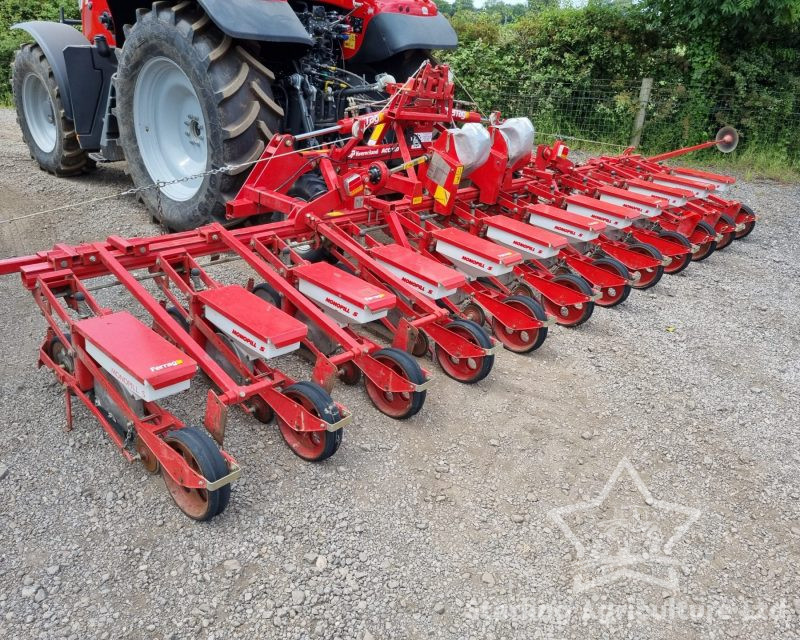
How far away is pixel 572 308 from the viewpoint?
3.42 m

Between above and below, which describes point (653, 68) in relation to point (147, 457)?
above

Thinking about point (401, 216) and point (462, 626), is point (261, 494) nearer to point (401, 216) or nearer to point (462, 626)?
point (462, 626)

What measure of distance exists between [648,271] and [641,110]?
5375 mm

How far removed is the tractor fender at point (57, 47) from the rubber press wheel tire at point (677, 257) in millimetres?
4725

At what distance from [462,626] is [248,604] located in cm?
59

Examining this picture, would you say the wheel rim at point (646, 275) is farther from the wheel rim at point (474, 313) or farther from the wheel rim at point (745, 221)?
the wheel rim at point (745, 221)

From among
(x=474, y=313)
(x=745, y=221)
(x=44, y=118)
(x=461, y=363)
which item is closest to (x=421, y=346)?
(x=461, y=363)


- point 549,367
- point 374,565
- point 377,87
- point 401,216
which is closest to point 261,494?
point 374,565

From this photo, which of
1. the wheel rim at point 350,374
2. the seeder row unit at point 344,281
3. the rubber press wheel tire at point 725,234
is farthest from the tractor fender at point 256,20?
the rubber press wheel tire at point 725,234

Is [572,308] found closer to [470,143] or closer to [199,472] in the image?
[470,143]

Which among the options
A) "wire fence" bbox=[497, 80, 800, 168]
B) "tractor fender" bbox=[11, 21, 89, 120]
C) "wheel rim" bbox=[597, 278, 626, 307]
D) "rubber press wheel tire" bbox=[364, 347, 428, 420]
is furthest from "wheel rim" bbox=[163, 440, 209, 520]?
"wire fence" bbox=[497, 80, 800, 168]

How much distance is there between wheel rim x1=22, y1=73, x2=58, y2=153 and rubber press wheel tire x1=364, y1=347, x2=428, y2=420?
4705mm

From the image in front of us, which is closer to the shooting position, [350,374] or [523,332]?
[350,374]

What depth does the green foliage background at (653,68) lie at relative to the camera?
7918 mm
